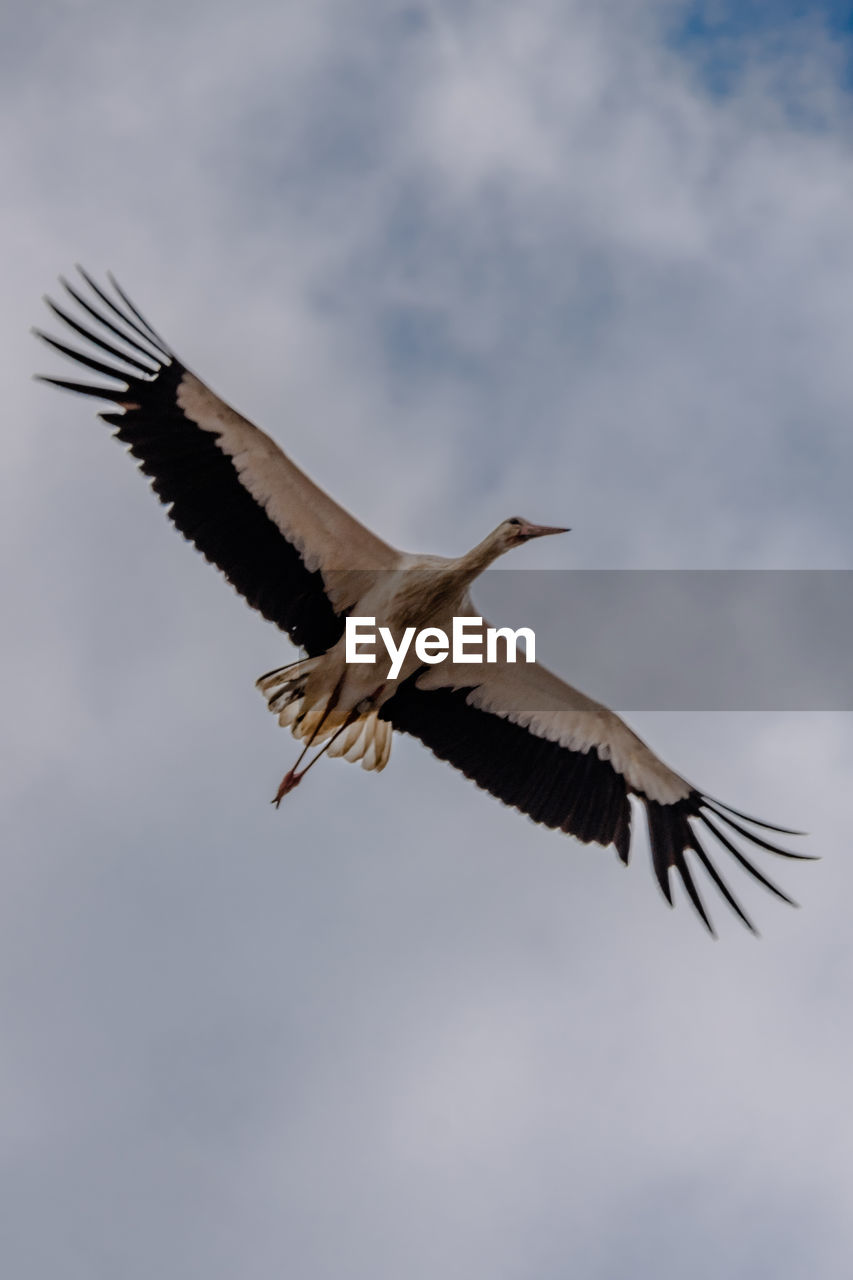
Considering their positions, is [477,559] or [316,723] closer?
[477,559]

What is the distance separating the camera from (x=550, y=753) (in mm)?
11484

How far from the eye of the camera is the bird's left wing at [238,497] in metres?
10.4

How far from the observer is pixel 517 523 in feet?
34.8

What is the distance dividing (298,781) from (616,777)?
6.89ft

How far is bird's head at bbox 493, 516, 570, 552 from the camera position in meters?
10.5

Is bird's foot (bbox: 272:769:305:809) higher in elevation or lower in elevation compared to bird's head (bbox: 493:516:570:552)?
lower

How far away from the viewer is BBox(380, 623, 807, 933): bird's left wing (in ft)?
37.2

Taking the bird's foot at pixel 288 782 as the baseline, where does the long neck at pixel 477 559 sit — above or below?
above

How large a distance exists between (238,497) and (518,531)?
1.72m

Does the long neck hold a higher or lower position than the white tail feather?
higher

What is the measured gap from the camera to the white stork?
10461 millimetres

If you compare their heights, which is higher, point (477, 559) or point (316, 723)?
point (477, 559)

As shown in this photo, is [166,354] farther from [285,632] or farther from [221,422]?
[285,632]

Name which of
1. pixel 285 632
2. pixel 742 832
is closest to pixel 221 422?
pixel 285 632
